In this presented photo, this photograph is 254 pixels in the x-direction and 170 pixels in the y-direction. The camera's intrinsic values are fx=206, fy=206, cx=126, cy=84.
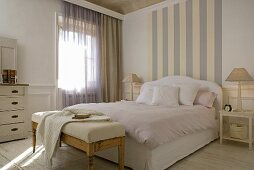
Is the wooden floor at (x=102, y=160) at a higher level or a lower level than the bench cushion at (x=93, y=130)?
lower

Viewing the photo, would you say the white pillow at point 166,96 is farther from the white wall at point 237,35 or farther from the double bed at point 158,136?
the white wall at point 237,35

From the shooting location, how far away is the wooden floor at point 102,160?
2297 mm

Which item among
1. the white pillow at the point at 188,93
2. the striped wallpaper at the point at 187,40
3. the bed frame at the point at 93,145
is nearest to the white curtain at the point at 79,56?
the striped wallpaper at the point at 187,40

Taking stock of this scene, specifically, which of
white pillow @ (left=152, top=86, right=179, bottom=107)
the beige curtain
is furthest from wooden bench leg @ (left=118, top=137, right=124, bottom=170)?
the beige curtain

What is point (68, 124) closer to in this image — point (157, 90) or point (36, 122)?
point (36, 122)

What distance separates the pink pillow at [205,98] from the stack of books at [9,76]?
123 inches

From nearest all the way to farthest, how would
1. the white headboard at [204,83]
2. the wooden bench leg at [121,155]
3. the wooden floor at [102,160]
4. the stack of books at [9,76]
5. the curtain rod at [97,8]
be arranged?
the wooden bench leg at [121,155], the wooden floor at [102,160], the stack of books at [9,76], the white headboard at [204,83], the curtain rod at [97,8]

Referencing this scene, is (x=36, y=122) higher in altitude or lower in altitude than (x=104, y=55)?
lower

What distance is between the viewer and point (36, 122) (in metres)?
2.62

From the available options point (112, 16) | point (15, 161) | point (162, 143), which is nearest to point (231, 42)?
point (162, 143)

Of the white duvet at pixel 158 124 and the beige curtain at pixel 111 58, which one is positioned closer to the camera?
the white duvet at pixel 158 124

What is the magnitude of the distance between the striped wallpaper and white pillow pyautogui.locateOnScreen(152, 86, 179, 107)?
2.60ft

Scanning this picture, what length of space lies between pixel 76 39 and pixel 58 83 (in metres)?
1.03

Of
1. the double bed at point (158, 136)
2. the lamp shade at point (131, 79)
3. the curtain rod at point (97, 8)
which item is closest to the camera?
the double bed at point (158, 136)
